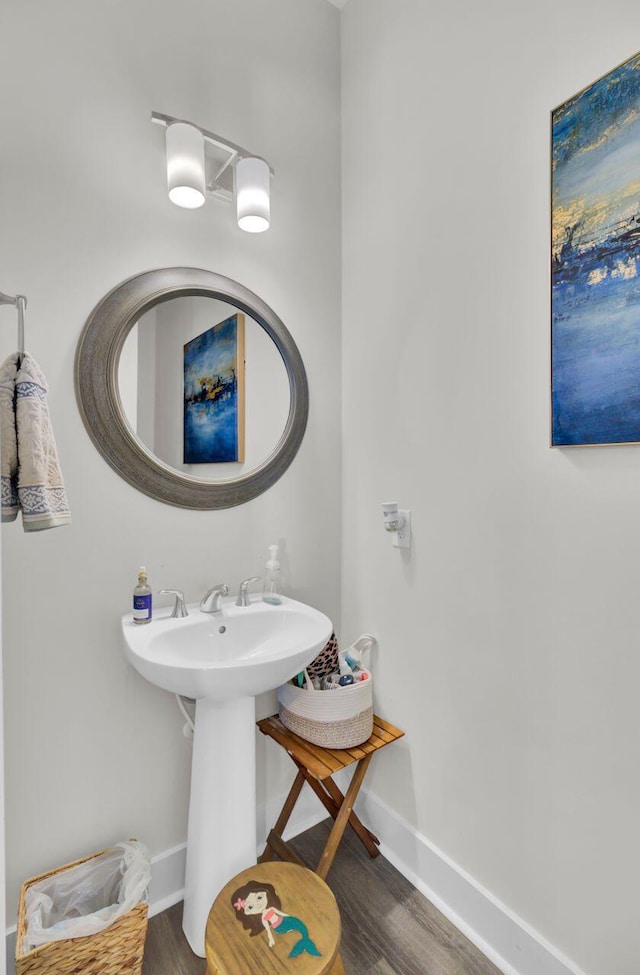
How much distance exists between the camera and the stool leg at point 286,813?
1587 mm

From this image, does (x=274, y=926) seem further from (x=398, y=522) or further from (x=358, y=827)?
(x=398, y=522)

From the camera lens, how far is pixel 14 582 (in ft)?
4.00

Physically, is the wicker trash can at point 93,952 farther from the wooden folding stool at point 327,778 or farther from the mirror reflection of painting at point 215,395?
the mirror reflection of painting at point 215,395

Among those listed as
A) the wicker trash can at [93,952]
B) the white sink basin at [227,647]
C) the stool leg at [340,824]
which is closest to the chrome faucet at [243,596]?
the white sink basin at [227,647]

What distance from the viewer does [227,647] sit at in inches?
55.1

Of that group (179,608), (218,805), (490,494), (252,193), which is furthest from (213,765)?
(252,193)

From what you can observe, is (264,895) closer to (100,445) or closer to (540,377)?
(100,445)

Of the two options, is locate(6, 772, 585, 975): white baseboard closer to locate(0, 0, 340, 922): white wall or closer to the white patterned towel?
locate(0, 0, 340, 922): white wall

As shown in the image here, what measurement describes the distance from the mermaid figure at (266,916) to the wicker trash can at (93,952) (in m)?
0.24

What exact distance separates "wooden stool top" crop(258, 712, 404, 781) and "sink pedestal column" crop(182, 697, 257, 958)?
0.20 meters

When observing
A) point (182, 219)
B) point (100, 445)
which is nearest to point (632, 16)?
point (182, 219)

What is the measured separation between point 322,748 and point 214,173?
5.91ft

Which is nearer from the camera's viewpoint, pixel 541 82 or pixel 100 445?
pixel 541 82

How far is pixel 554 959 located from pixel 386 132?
2.34 meters
